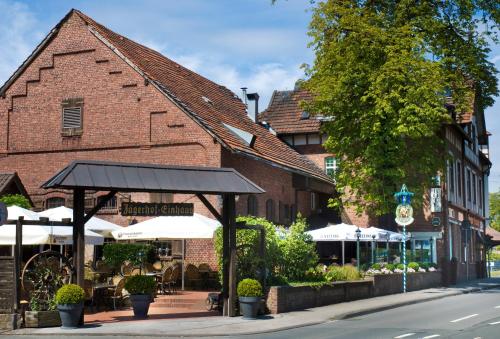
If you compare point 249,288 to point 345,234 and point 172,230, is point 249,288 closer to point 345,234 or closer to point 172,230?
point 172,230

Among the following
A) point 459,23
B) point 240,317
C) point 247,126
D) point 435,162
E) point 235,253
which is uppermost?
point 459,23

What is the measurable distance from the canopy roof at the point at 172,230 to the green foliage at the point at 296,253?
241 cm

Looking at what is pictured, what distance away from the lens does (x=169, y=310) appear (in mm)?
21141

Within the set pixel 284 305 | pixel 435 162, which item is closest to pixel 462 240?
pixel 435 162

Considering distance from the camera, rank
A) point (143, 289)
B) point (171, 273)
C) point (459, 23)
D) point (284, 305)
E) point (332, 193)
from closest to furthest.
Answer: point (143, 289), point (284, 305), point (171, 273), point (459, 23), point (332, 193)

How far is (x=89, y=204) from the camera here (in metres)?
30.4

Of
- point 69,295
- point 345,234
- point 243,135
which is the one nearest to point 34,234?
point 69,295

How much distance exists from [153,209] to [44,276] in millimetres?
3122

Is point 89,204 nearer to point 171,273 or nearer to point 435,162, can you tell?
point 171,273

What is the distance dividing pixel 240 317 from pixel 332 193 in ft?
75.2

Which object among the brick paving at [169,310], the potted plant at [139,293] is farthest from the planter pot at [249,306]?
the potted plant at [139,293]

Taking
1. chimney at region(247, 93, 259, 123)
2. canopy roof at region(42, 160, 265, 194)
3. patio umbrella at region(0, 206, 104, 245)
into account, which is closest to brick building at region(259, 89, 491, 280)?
chimney at region(247, 93, 259, 123)

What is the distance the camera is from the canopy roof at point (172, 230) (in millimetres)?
22792

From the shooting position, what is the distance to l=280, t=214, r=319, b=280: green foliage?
22.3 meters
